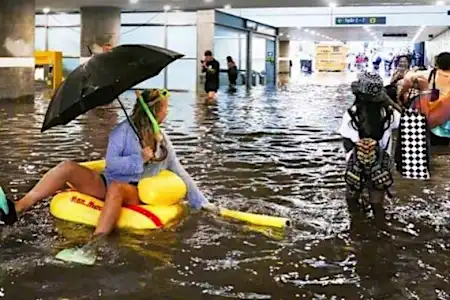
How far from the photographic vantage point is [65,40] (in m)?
33.2

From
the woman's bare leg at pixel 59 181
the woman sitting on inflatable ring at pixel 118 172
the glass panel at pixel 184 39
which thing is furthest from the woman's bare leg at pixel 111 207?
the glass panel at pixel 184 39

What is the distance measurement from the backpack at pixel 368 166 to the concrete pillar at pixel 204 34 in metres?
25.0

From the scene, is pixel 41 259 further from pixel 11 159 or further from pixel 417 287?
pixel 11 159

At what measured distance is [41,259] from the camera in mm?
4836

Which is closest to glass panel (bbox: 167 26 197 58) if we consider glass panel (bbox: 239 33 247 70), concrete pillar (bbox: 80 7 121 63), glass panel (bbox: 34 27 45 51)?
concrete pillar (bbox: 80 7 121 63)

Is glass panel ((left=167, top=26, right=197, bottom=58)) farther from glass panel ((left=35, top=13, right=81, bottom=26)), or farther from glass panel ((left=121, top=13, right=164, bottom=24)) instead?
glass panel ((left=35, top=13, right=81, bottom=26))

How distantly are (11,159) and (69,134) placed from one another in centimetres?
326

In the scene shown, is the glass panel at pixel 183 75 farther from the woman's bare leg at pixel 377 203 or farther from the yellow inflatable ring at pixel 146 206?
the yellow inflatable ring at pixel 146 206

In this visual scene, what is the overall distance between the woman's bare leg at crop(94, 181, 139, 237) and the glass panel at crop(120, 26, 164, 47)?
27.0 metres

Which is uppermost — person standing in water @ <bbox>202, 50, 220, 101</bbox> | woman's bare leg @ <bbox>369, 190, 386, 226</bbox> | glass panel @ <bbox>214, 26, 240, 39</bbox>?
glass panel @ <bbox>214, 26, 240, 39</bbox>

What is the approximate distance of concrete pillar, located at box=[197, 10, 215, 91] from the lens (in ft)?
102

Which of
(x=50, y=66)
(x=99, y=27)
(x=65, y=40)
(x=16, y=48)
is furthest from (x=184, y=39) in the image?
(x=16, y=48)

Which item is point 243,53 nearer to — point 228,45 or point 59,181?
point 228,45

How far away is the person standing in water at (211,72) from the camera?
22.6 metres
